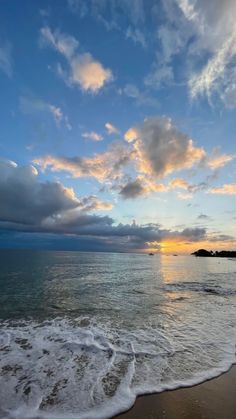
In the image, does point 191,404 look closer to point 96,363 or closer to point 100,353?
point 96,363

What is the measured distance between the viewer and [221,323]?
15.1m

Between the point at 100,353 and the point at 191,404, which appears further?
the point at 100,353

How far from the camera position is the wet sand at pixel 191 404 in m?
5.82

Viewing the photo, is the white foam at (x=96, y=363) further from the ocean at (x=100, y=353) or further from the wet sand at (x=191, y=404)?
the wet sand at (x=191, y=404)

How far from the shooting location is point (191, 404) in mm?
6336

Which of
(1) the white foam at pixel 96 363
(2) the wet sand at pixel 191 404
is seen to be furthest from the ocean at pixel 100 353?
(2) the wet sand at pixel 191 404

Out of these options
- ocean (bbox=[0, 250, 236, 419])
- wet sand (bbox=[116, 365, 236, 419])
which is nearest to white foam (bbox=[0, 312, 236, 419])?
ocean (bbox=[0, 250, 236, 419])

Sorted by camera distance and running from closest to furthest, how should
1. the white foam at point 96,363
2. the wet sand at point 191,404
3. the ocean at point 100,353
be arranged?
the wet sand at point 191,404 → the white foam at point 96,363 → the ocean at point 100,353

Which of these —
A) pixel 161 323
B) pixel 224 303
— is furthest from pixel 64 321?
pixel 224 303

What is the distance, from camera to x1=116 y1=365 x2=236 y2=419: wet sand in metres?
5.82

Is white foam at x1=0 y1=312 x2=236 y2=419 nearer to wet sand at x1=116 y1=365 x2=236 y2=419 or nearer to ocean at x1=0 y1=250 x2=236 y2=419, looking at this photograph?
ocean at x1=0 y1=250 x2=236 y2=419

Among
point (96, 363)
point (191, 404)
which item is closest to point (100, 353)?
point (96, 363)

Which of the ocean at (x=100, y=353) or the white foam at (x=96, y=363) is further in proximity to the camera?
the ocean at (x=100, y=353)

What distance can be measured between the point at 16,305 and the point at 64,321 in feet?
21.6
